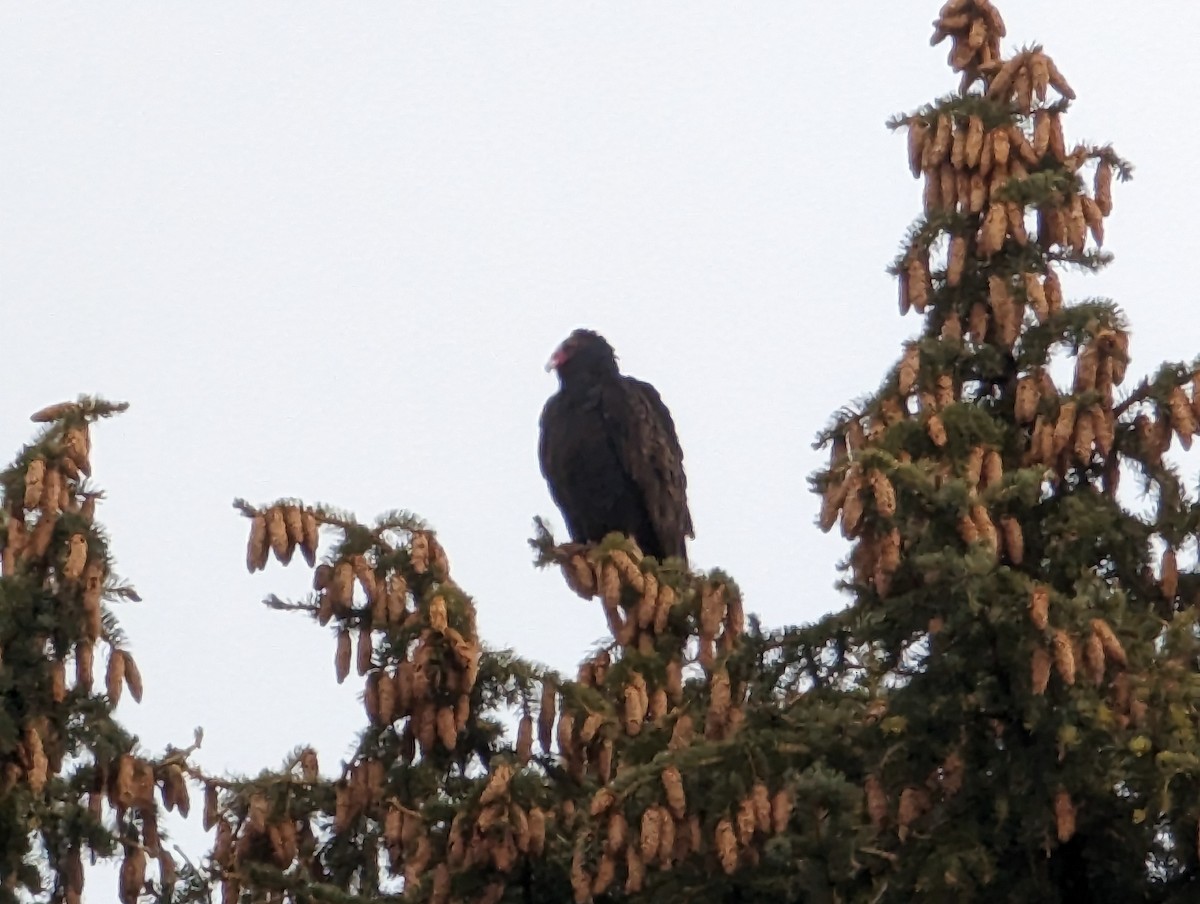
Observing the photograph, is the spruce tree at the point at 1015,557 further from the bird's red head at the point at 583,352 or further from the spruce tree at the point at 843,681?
the bird's red head at the point at 583,352

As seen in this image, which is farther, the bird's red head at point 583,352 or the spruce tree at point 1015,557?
the bird's red head at point 583,352

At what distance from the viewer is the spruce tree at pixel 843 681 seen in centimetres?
474

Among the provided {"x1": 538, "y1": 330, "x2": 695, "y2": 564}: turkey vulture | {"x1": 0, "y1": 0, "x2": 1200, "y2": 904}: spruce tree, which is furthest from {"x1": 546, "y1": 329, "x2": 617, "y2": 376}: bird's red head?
{"x1": 0, "y1": 0, "x2": 1200, "y2": 904}: spruce tree

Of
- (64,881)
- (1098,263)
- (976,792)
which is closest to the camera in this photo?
(976,792)

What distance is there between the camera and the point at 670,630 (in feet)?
21.0

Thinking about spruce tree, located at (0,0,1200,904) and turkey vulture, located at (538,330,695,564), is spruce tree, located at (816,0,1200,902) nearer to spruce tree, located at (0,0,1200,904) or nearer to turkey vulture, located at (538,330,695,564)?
spruce tree, located at (0,0,1200,904)

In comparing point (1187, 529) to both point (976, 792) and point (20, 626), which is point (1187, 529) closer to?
point (976, 792)

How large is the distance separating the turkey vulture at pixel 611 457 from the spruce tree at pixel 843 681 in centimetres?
286

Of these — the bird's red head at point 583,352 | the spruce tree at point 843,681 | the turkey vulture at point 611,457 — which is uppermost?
the bird's red head at point 583,352

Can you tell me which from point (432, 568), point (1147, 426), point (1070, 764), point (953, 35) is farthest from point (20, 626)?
point (953, 35)

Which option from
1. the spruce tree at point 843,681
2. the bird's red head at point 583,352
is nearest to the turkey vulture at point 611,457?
the bird's red head at point 583,352

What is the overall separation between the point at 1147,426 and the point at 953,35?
5.93ft

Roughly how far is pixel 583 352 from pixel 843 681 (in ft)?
14.3

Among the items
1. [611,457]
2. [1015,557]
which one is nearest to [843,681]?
[1015,557]
